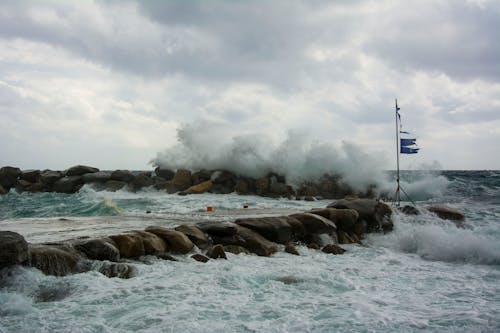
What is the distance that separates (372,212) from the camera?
11539 millimetres

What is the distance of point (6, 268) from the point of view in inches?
219

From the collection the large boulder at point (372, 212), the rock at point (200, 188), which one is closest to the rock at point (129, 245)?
the large boulder at point (372, 212)

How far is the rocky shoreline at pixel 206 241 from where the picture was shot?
19.9 ft

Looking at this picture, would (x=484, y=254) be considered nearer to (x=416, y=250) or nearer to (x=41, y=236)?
(x=416, y=250)

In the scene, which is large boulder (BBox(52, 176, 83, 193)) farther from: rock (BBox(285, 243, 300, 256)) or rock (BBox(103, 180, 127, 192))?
rock (BBox(285, 243, 300, 256))

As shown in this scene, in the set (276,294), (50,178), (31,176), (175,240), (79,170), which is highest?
(79,170)

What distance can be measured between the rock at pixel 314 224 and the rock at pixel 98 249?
4.58 m

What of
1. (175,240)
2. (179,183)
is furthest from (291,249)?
(179,183)

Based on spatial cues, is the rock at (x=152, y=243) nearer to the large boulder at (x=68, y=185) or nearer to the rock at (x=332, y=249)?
the rock at (x=332, y=249)

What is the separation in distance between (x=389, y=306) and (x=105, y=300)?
3.53 metres

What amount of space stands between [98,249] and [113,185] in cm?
1905

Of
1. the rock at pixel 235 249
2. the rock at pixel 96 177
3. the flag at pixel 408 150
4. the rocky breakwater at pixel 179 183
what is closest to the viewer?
the rock at pixel 235 249

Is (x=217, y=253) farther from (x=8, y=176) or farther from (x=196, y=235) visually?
(x=8, y=176)

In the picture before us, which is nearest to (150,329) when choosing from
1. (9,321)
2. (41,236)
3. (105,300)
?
(105,300)
